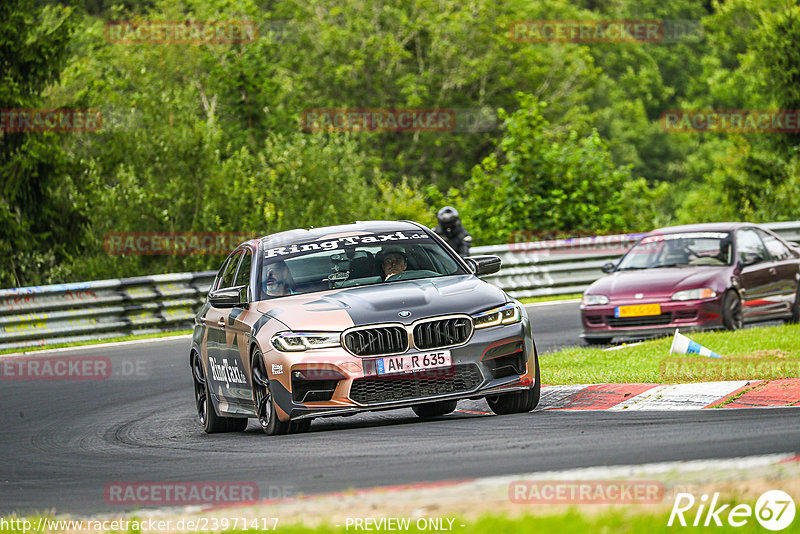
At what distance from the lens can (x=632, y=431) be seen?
812 centimetres

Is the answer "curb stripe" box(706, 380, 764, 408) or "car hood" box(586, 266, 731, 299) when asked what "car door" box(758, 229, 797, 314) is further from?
"curb stripe" box(706, 380, 764, 408)

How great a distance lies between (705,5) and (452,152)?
3574cm

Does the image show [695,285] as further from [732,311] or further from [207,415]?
[207,415]

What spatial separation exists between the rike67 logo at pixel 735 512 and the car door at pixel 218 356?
561 cm

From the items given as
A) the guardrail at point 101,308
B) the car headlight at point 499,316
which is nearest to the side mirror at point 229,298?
the car headlight at point 499,316

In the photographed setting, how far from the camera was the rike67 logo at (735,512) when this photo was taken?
502 centimetres

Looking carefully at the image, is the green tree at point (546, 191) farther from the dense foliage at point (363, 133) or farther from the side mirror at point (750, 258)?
the side mirror at point (750, 258)

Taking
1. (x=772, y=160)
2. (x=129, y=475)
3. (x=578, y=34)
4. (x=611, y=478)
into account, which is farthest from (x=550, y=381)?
(x=578, y=34)

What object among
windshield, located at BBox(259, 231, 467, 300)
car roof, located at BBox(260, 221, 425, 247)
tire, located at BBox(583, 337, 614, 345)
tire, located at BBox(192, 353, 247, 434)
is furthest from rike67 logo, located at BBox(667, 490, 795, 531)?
tire, located at BBox(583, 337, 614, 345)

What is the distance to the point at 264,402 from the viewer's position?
32.0ft

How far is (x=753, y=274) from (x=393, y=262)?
319 inches

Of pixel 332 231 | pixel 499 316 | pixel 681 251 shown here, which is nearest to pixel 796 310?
pixel 681 251

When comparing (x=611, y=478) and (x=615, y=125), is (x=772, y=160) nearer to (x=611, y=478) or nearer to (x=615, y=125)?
(x=615, y=125)

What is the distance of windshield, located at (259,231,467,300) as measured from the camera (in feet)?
34.0
